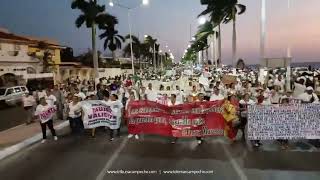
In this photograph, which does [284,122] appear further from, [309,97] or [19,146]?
[19,146]

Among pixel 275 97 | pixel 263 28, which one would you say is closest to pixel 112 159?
pixel 275 97

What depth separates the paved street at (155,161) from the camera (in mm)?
10375

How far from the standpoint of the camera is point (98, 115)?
16703mm

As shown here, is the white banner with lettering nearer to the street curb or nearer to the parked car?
the street curb

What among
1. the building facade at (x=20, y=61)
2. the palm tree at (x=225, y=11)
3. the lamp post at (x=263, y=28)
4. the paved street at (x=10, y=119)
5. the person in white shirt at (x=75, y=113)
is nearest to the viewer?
the person in white shirt at (x=75, y=113)

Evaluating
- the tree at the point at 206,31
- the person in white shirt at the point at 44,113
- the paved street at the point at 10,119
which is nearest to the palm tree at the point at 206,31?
the tree at the point at 206,31

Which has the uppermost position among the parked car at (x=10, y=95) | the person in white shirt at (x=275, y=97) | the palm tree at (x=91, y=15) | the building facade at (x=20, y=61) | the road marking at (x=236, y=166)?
the palm tree at (x=91, y=15)

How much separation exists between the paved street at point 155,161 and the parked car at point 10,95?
76.7 ft

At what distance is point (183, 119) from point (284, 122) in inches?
120

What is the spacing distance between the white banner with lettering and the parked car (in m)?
27.0

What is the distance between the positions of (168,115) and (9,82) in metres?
35.4

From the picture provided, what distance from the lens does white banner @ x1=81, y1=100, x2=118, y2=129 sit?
54.0 ft

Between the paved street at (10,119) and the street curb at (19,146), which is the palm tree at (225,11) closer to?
the paved street at (10,119)

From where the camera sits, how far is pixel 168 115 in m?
15.2
